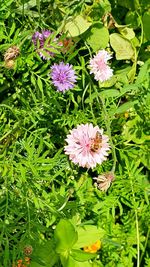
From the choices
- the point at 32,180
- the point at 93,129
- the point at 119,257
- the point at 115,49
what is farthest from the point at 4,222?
the point at 115,49

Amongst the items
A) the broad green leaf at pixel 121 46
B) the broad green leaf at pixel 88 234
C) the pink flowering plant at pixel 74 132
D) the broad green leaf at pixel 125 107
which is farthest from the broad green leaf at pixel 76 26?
the broad green leaf at pixel 88 234

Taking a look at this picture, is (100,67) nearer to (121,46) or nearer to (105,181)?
(121,46)

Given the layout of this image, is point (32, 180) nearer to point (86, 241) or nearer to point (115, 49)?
point (86, 241)

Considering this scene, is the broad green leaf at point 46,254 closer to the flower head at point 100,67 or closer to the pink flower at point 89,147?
the pink flower at point 89,147

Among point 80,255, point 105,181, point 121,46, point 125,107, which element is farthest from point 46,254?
point 121,46

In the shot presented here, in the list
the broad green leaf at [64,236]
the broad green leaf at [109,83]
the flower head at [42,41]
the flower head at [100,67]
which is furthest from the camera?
the broad green leaf at [109,83]

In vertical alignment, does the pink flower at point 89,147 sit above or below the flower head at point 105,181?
above

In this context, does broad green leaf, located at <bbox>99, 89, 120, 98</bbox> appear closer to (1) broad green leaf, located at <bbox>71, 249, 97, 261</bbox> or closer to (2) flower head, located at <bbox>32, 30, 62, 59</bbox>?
(2) flower head, located at <bbox>32, 30, 62, 59</bbox>
